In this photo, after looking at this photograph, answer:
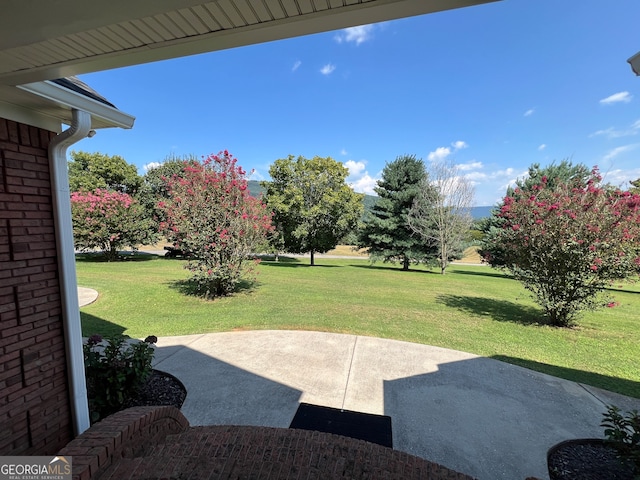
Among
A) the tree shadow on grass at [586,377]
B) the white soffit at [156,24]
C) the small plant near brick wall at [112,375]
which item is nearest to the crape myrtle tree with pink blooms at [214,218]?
the small plant near brick wall at [112,375]

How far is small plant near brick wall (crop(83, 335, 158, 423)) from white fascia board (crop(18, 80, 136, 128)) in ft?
7.45

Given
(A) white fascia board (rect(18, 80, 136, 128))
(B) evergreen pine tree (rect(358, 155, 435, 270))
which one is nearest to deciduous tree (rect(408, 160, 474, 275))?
(B) evergreen pine tree (rect(358, 155, 435, 270))

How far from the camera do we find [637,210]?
→ 5.33 meters

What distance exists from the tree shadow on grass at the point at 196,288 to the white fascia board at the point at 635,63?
28.3ft

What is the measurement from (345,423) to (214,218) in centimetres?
596

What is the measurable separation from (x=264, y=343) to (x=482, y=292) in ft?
31.1

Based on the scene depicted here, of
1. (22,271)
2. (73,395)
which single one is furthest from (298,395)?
(22,271)

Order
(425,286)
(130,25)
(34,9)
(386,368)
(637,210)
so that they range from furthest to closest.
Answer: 1. (425,286)
2. (637,210)
3. (386,368)
4. (130,25)
5. (34,9)

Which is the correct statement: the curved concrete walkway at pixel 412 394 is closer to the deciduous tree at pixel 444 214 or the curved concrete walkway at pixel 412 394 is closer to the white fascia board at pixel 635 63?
the white fascia board at pixel 635 63

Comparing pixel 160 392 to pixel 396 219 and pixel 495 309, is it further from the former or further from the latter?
pixel 396 219

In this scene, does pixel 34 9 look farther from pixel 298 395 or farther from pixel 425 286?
pixel 425 286

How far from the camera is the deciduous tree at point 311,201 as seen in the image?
1870 cm

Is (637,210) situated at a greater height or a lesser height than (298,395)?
greater

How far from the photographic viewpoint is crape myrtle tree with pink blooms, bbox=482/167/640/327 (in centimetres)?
548
